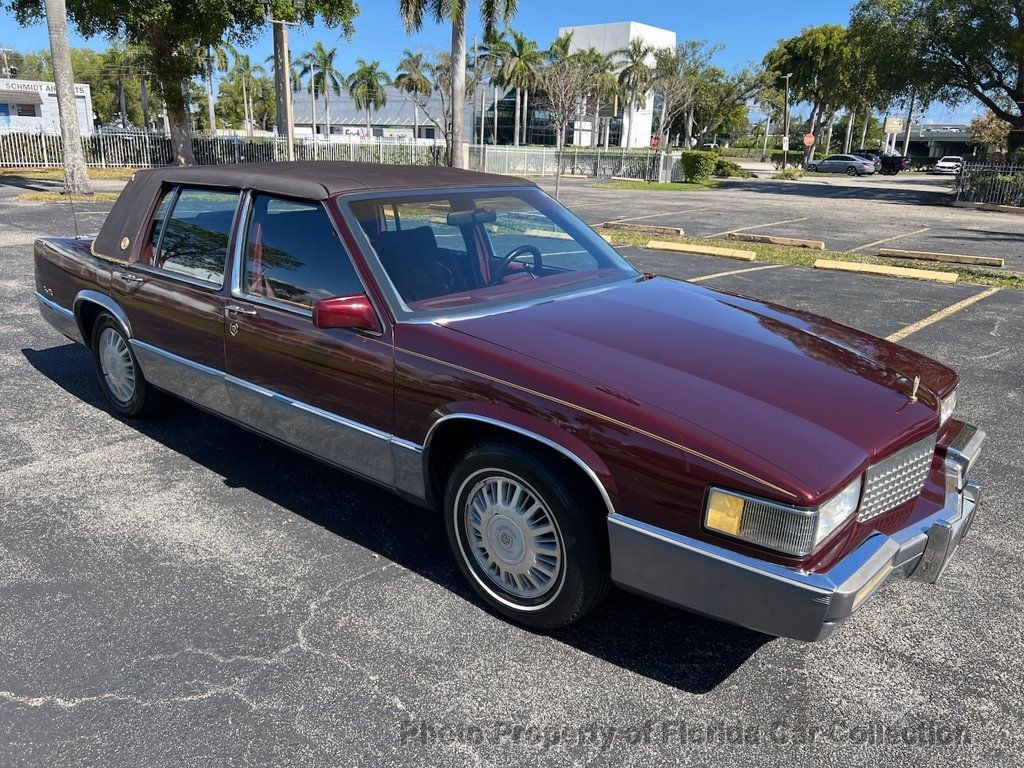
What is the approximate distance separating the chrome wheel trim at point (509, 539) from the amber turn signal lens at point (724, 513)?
59 centimetres

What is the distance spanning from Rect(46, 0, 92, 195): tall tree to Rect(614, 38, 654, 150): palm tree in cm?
6388

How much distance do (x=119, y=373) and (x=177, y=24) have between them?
1008 inches

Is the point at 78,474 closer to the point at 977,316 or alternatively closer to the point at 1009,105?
the point at 977,316

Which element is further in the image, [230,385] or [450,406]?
[230,385]

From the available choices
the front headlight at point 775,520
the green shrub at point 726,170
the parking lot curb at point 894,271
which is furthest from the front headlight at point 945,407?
the green shrub at point 726,170

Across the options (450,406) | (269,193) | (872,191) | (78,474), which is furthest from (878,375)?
(872,191)

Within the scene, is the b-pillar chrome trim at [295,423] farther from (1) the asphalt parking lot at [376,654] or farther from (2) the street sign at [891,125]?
(2) the street sign at [891,125]

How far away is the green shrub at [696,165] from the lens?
41.7 meters

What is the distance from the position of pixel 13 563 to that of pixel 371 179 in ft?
7.67

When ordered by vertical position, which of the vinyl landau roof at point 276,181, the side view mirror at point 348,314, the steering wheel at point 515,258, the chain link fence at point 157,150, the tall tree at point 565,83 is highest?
the tall tree at point 565,83

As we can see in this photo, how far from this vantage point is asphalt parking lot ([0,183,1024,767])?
2.46 metres

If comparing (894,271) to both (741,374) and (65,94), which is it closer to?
(741,374)

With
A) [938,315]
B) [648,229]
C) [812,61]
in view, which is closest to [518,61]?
[812,61]

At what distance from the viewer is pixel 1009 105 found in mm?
34875
